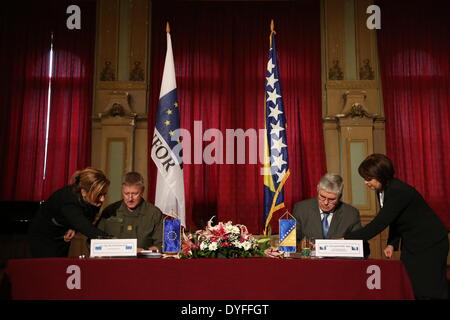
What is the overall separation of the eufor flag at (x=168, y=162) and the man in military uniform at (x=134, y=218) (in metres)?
0.80

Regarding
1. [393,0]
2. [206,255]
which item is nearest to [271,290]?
[206,255]

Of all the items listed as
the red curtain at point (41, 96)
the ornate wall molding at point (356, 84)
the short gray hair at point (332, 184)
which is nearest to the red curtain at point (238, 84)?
the ornate wall molding at point (356, 84)

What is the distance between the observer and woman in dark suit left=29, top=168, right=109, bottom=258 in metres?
2.93

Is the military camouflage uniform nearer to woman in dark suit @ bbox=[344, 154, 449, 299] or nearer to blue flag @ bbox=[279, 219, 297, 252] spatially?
blue flag @ bbox=[279, 219, 297, 252]

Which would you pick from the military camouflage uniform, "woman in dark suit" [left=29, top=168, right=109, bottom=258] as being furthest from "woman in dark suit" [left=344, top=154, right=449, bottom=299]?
"woman in dark suit" [left=29, top=168, right=109, bottom=258]

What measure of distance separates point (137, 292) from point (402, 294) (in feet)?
4.21

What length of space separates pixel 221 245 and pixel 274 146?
83.8 inches

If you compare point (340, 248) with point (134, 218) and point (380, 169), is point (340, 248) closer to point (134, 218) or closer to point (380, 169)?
point (380, 169)

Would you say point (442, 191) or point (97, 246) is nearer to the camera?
point (97, 246)

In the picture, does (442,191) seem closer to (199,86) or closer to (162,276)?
(199,86)

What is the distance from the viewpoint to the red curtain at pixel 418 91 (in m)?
6.12

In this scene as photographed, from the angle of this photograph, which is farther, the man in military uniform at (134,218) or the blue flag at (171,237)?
the man in military uniform at (134,218)

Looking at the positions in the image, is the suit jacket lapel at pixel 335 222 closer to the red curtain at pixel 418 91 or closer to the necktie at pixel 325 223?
the necktie at pixel 325 223

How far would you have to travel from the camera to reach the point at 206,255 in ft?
8.55
